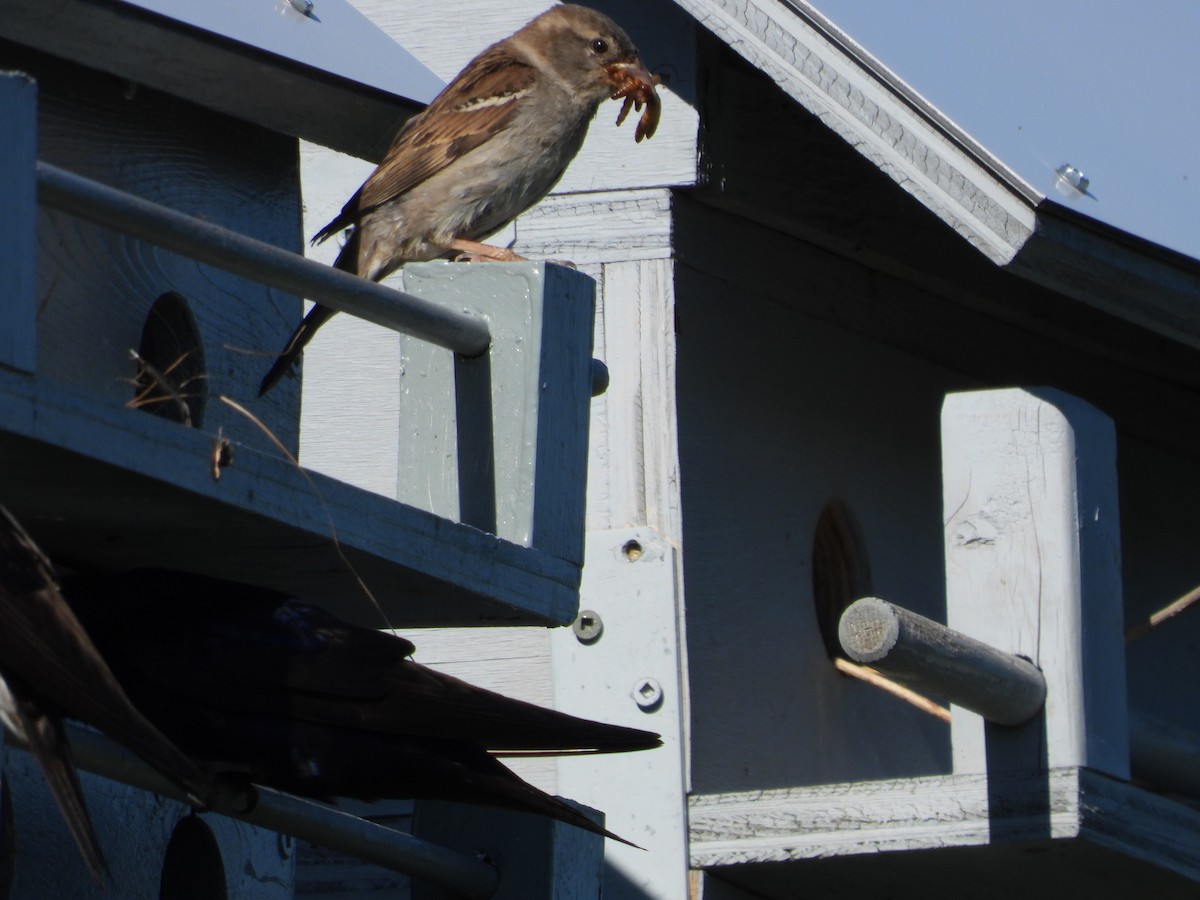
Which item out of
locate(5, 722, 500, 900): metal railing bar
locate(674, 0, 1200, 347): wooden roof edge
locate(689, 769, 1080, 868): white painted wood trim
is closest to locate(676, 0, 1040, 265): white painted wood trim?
locate(674, 0, 1200, 347): wooden roof edge

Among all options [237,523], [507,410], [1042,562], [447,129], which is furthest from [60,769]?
[447,129]

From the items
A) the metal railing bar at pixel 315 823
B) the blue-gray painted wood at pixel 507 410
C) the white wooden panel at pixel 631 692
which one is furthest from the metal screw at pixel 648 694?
the blue-gray painted wood at pixel 507 410

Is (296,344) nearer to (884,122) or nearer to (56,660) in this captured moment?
(884,122)

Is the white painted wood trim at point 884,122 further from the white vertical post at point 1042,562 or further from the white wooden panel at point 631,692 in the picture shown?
the white wooden panel at point 631,692

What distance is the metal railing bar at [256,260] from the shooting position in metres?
2.46

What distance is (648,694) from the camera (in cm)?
465

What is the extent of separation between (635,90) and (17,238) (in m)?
2.43

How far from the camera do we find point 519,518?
312 cm

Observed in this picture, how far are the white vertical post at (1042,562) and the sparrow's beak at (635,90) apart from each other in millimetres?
970

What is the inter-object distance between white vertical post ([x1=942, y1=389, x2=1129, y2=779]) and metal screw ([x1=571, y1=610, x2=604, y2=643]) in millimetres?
968

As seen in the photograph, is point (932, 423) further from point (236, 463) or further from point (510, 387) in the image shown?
point (236, 463)

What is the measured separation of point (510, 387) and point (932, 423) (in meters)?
2.88

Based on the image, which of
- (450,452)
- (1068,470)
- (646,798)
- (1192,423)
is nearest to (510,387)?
(450,452)

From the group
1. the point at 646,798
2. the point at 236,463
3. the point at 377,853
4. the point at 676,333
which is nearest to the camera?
the point at 236,463
